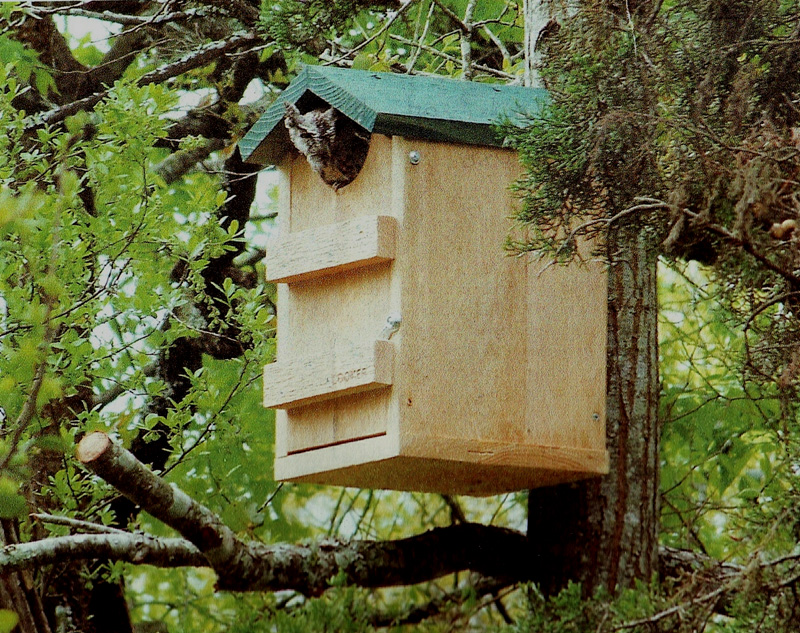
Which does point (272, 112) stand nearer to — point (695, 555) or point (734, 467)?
point (695, 555)

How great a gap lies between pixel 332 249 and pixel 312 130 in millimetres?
341

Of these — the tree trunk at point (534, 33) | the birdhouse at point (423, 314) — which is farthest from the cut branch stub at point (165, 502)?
the tree trunk at point (534, 33)

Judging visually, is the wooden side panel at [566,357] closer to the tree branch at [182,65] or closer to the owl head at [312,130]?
the owl head at [312,130]

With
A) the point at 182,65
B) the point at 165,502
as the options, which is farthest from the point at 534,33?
the point at 165,502

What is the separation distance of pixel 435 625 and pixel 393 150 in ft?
5.17

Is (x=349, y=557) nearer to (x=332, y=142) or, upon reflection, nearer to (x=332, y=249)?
(x=332, y=249)

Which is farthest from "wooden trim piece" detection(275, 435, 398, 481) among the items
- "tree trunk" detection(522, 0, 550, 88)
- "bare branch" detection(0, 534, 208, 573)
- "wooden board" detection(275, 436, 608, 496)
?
"tree trunk" detection(522, 0, 550, 88)

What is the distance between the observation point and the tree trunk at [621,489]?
3.74 meters

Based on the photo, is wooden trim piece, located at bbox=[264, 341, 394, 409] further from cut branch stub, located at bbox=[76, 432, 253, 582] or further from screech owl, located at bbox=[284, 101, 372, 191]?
screech owl, located at bbox=[284, 101, 372, 191]

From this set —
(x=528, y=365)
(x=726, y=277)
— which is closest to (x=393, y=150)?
(x=528, y=365)

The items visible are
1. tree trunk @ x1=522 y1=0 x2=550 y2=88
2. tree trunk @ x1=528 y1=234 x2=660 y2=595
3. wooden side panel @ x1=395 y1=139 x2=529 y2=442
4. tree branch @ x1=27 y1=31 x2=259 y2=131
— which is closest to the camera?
wooden side panel @ x1=395 y1=139 x2=529 y2=442

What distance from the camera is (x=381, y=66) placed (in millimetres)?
4461

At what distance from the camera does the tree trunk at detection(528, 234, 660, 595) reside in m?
3.74

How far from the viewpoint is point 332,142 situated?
3.56 meters
